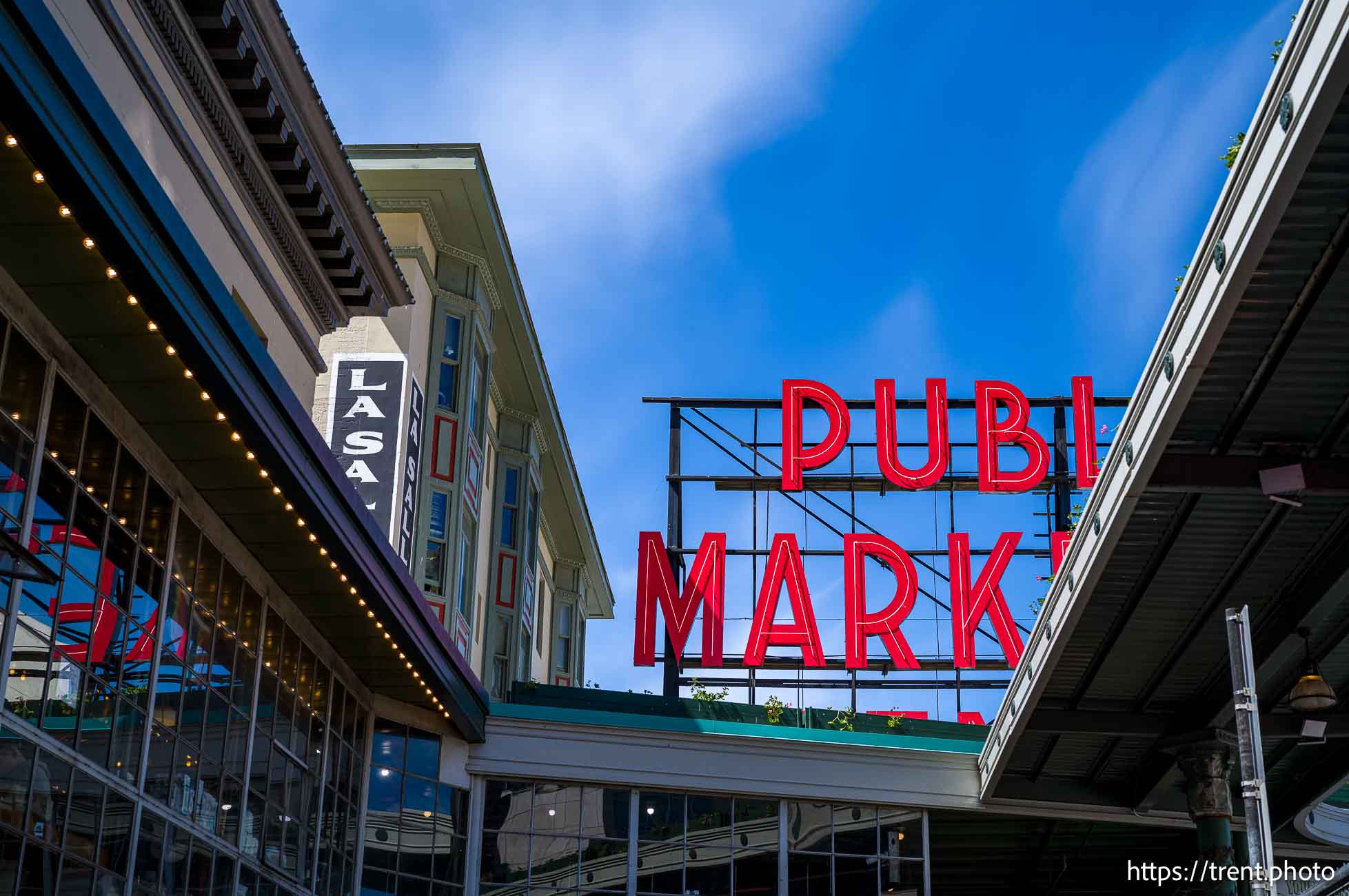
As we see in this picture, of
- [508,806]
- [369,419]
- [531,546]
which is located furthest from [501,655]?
[508,806]

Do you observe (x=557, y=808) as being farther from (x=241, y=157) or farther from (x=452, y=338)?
(x=241, y=157)

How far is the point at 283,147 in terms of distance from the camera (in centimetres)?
2239

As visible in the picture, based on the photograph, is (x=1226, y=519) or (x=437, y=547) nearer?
(x=1226, y=519)

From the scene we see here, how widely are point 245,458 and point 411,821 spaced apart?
10.5m

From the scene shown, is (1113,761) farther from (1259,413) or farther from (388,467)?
(388,467)

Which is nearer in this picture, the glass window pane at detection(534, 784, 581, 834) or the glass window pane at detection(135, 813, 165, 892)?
the glass window pane at detection(135, 813, 165, 892)

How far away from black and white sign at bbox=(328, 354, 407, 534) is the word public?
11.7m

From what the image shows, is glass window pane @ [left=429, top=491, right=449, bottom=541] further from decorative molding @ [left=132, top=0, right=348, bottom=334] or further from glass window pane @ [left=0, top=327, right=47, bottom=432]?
glass window pane @ [left=0, top=327, right=47, bottom=432]

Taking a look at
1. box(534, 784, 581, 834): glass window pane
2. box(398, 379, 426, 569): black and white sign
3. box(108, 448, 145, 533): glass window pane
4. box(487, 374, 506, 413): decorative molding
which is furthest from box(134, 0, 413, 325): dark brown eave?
box(487, 374, 506, 413): decorative molding

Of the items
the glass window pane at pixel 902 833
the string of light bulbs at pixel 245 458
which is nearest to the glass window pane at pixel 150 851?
the string of light bulbs at pixel 245 458

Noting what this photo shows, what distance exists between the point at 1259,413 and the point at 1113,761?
11289mm

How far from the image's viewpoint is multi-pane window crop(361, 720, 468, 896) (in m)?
26.2

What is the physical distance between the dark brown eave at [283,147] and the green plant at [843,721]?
10.8 metres

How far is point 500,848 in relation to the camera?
90.7 ft
